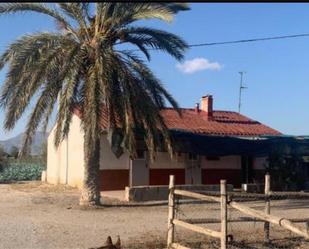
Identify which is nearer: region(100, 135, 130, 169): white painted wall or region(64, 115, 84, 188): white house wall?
region(100, 135, 130, 169): white painted wall

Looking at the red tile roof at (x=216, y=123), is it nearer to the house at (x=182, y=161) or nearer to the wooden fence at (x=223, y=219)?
the house at (x=182, y=161)

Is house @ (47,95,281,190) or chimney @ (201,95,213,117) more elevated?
chimney @ (201,95,213,117)

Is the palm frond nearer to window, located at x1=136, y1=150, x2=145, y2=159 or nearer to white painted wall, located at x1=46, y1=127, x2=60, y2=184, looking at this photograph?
window, located at x1=136, y1=150, x2=145, y2=159

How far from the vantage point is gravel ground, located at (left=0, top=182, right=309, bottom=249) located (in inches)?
473

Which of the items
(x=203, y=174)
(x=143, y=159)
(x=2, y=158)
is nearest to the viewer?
(x=143, y=159)

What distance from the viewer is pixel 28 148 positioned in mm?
18141

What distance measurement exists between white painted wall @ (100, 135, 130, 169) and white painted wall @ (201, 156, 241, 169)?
455 cm

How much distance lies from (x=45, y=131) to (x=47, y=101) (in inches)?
39.5

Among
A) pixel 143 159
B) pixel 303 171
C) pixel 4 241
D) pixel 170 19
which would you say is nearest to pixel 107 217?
pixel 4 241

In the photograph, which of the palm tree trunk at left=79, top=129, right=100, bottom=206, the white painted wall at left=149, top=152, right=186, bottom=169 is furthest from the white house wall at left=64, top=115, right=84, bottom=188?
the palm tree trunk at left=79, top=129, right=100, bottom=206

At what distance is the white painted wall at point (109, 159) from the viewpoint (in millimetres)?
26031

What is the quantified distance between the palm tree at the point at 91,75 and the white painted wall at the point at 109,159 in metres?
6.68

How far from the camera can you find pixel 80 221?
51.2 ft

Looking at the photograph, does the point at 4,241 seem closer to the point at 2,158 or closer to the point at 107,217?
the point at 107,217
